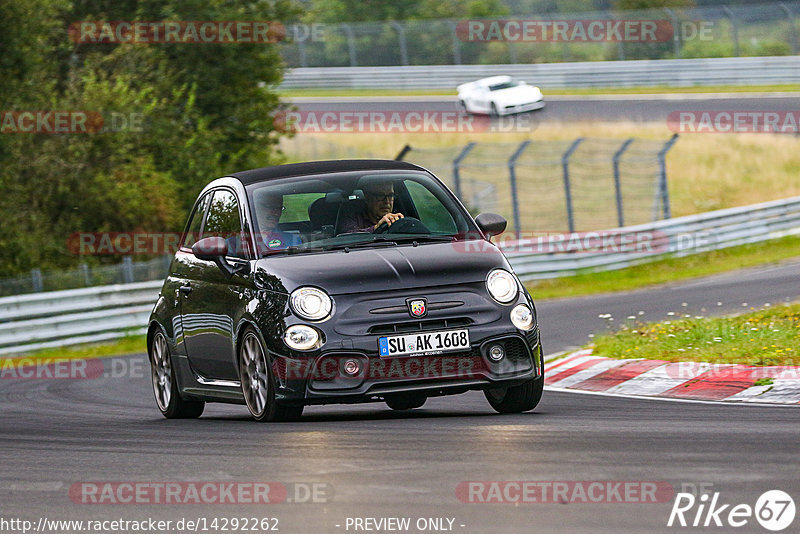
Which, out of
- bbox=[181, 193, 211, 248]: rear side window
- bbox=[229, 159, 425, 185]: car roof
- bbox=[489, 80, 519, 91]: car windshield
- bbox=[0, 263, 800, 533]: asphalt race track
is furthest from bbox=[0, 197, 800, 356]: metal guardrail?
bbox=[489, 80, 519, 91]: car windshield

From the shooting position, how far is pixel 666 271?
87.7ft

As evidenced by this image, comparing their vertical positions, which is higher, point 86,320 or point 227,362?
point 227,362

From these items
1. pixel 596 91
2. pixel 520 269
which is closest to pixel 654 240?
pixel 520 269

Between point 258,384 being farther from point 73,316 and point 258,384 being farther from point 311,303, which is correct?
point 73,316

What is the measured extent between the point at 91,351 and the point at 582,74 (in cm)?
3101

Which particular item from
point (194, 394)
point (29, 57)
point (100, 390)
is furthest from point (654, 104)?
point (194, 394)

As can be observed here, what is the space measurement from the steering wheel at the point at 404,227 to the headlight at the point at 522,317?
965 mm

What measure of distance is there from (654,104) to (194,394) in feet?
Result: 119

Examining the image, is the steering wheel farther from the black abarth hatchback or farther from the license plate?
the license plate

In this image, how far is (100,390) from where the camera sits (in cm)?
1476

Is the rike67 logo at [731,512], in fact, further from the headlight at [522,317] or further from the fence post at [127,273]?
the fence post at [127,273]

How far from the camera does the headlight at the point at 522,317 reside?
9.17 meters

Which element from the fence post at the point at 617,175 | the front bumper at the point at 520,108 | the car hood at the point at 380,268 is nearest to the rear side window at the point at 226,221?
the car hood at the point at 380,268

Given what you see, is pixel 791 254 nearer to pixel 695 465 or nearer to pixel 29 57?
pixel 29 57
